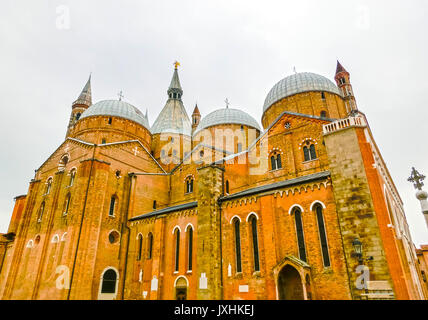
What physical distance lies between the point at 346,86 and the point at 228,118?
12885 millimetres

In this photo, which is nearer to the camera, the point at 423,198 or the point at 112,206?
the point at 423,198

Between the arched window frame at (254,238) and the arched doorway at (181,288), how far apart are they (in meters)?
5.09

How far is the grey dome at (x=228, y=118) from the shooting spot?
109 ft

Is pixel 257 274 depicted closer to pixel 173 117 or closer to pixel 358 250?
pixel 358 250

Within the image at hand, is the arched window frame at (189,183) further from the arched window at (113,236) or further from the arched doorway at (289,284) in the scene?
the arched doorway at (289,284)

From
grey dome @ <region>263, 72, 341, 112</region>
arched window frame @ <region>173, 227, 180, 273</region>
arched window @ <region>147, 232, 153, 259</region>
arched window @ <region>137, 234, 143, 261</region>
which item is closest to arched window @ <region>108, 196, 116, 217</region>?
arched window @ <region>137, 234, 143, 261</region>

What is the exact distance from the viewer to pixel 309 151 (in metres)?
19.6

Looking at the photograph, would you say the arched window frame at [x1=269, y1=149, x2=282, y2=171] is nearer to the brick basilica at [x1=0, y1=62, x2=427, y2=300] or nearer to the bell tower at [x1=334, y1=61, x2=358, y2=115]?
the brick basilica at [x1=0, y1=62, x2=427, y2=300]

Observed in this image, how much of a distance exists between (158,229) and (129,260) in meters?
4.10

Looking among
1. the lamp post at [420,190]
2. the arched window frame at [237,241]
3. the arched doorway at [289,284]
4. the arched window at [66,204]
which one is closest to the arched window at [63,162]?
the arched window at [66,204]

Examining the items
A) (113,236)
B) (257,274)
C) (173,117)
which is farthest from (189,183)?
(173,117)

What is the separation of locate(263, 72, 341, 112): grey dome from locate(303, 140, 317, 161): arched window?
8320 mm
